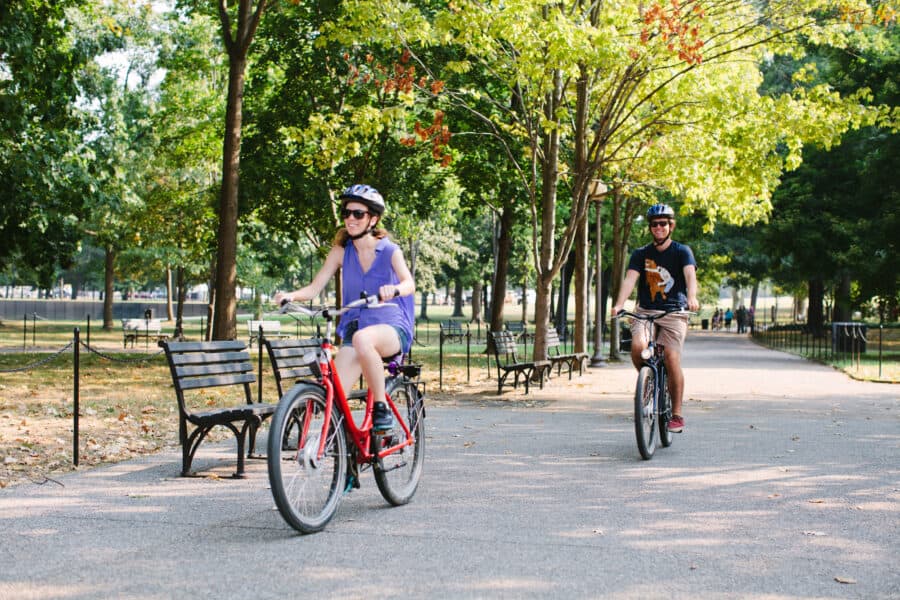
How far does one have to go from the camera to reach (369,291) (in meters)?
6.46

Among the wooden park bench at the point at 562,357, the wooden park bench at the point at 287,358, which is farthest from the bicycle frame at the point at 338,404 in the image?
the wooden park bench at the point at 562,357

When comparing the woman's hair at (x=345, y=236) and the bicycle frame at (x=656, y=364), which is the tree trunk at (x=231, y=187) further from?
the woman's hair at (x=345, y=236)

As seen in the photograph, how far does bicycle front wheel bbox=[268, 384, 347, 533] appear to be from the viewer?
5492 mm

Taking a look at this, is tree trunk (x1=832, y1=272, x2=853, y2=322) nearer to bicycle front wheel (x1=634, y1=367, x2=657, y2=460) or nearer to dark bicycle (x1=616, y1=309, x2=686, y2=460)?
dark bicycle (x1=616, y1=309, x2=686, y2=460)

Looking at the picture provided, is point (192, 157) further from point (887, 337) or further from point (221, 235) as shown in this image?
point (887, 337)

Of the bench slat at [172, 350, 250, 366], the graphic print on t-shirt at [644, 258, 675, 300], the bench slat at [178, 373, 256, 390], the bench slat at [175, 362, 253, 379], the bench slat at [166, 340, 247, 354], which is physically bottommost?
the bench slat at [178, 373, 256, 390]

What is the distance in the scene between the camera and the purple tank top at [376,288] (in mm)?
6336

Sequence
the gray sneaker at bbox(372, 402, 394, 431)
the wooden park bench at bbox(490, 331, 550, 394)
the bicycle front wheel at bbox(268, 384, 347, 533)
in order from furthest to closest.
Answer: the wooden park bench at bbox(490, 331, 550, 394) → the gray sneaker at bbox(372, 402, 394, 431) → the bicycle front wheel at bbox(268, 384, 347, 533)

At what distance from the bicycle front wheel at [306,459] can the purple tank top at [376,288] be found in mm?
620

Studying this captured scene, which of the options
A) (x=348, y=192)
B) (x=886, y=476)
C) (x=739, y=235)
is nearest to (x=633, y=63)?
(x=886, y=476)

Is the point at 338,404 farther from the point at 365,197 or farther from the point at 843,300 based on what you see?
the point at 843,300

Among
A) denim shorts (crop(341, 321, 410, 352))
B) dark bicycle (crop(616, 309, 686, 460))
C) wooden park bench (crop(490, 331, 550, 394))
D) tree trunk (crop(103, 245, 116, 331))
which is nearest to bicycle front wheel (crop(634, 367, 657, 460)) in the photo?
dark bicycle (crop(616, 309, 686, 460))

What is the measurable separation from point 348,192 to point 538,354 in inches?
453

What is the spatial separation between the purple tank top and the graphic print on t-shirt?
340 centimetres
